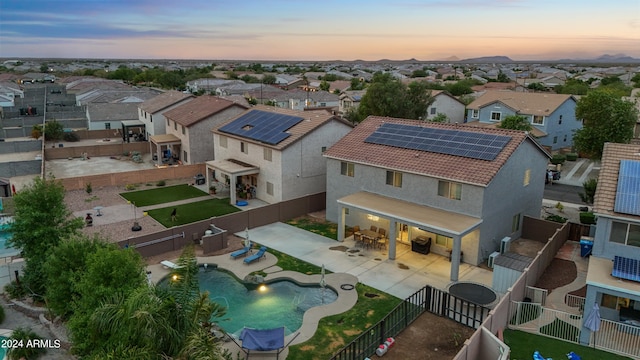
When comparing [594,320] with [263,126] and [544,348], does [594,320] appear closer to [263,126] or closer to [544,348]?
[544,348]

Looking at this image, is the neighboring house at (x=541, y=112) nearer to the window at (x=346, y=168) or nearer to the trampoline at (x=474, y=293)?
the window at (x=346, y=168)

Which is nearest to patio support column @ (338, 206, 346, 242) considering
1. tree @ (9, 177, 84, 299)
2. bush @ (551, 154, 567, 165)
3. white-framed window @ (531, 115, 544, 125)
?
tree @ (9, 177, 84, 299)

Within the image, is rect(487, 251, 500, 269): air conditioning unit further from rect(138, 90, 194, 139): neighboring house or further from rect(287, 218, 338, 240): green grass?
rect(138, 90, 194, 139): neighboring house

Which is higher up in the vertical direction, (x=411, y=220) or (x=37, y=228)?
(x=37, y=228)

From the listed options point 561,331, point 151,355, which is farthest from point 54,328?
point 561,331

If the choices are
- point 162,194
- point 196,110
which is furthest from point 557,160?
point 162,194

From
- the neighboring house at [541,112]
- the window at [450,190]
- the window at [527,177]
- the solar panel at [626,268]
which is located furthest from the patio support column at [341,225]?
the neighboring house at [541,112]
